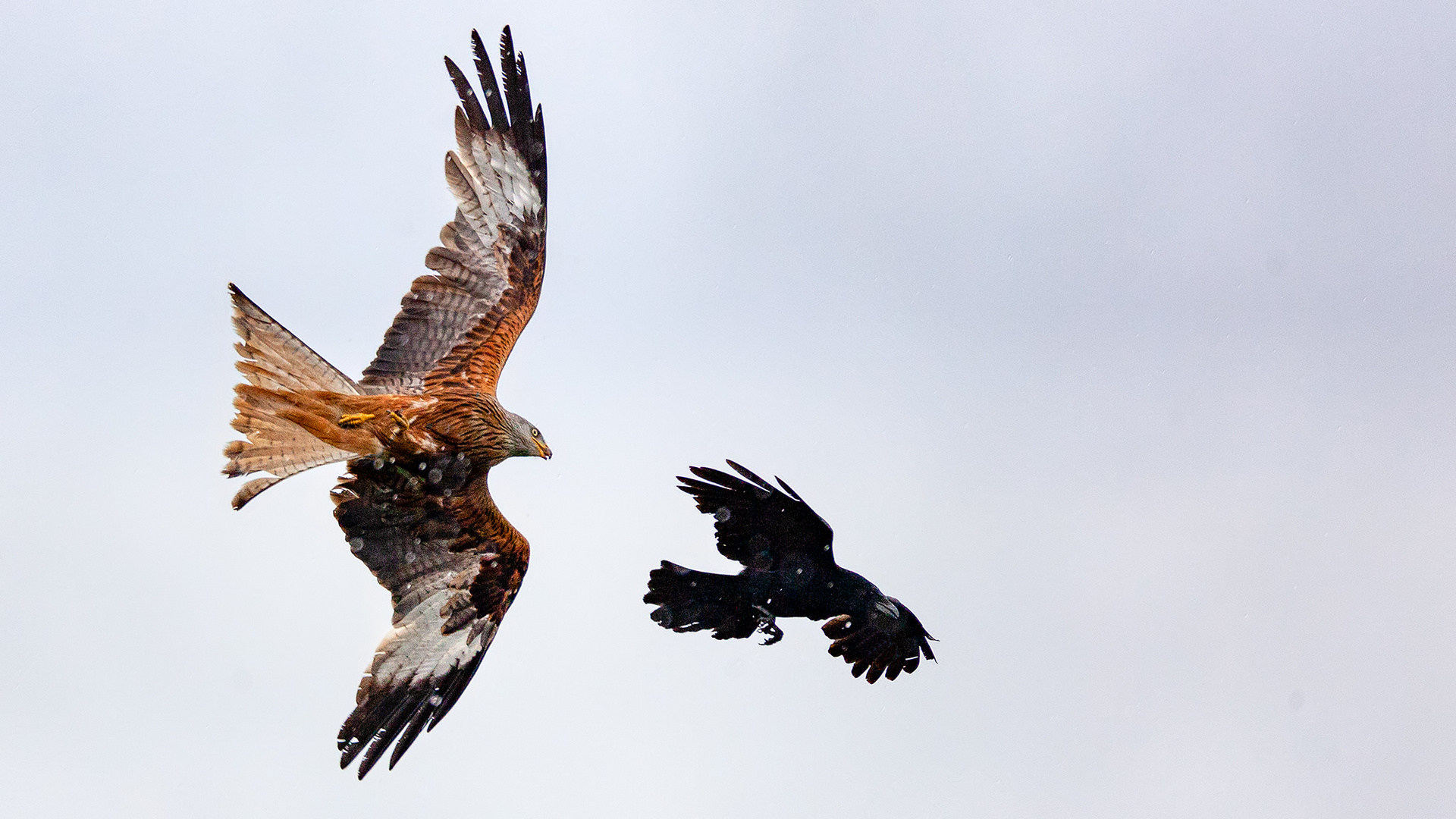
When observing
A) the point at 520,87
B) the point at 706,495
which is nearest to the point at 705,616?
the point at 706,495

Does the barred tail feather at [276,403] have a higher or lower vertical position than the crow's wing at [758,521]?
lower

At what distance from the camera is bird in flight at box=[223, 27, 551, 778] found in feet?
29.6

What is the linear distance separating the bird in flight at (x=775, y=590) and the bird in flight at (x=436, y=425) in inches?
77.6

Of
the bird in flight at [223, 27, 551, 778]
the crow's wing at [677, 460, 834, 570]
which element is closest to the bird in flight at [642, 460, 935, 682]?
the crow's wing at [677, 460, 834, 570]

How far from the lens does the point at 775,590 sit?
319 inches

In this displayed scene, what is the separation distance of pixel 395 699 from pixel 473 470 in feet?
5.53

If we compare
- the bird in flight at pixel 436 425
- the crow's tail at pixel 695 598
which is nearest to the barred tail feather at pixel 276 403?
the bird in flight at pixel 436 425

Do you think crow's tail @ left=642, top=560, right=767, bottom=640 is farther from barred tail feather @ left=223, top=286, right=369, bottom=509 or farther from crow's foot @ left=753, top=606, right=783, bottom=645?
barred tail feather @ left=223, top=286, right=369, bottom=509

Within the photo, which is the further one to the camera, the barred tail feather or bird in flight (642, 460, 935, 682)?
the barred tail feather

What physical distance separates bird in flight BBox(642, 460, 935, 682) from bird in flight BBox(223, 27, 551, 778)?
1.97 metres

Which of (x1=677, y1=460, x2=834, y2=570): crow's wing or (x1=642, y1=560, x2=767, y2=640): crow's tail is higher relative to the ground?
(x1=677, y1=460, x2=834, y2=570): crow's wing

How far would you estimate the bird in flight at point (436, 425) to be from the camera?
29.6ft

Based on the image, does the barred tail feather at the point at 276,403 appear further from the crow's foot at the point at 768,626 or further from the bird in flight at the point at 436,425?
the crow's foot at the point at 768,626

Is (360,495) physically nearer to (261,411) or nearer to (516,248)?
(261,411)
